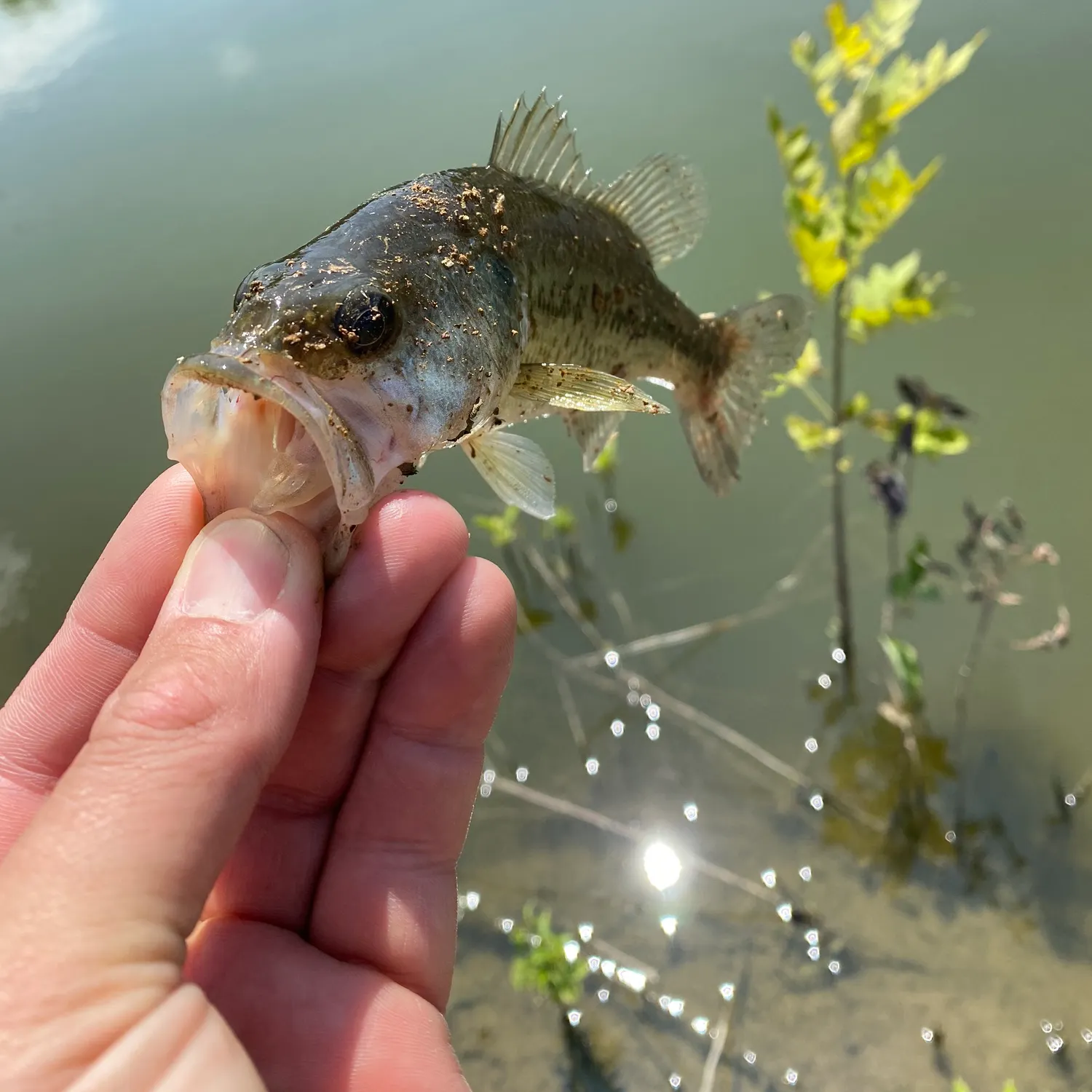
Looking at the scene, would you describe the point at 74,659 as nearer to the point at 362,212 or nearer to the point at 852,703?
the point at 362,212

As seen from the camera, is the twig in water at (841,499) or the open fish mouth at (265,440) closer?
the open fish mouth at (265,440)

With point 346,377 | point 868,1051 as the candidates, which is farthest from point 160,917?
point 868,1051

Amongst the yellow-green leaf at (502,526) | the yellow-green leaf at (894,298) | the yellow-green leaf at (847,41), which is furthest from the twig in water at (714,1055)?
the yellow-green leaf at (847,41)

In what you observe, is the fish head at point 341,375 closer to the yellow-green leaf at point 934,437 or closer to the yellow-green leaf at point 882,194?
the yellow-green leaf at point 882,194

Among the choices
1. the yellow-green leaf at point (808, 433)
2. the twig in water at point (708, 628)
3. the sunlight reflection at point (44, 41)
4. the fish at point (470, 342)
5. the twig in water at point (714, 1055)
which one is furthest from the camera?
the sunlight reflection at point (44, 41)

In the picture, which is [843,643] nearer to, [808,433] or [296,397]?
[808,433]

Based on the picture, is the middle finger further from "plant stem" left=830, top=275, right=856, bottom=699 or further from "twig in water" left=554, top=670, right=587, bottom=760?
"twig in water" left=554, top=670, right=587, bottom=760

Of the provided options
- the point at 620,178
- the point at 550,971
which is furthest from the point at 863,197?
the point at 550,971
